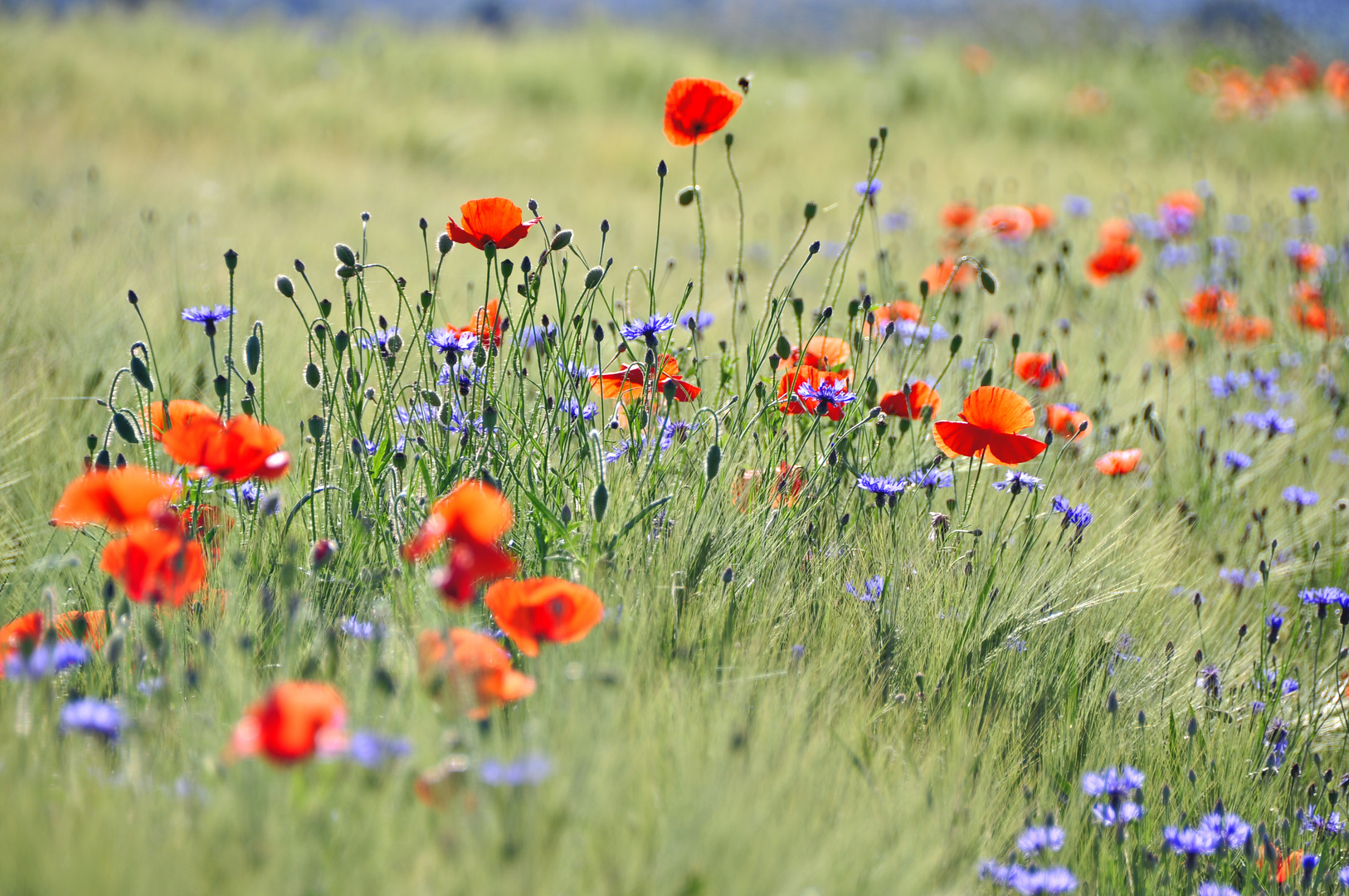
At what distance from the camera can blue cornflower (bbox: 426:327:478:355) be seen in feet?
4.89

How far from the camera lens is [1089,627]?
1.46 m

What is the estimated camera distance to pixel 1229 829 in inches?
44.6

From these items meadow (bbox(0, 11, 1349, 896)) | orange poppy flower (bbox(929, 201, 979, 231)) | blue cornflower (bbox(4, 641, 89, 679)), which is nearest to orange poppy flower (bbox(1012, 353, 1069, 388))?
meadow (bbox(0, 11, 1349, 896))

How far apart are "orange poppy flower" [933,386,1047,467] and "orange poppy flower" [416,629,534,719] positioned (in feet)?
2.54

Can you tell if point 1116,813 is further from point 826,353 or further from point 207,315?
point 207,315

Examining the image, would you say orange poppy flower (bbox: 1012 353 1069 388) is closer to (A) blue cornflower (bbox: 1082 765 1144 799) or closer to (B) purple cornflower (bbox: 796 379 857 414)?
(B) purple cornflower (bbox: 796 379 857 414)

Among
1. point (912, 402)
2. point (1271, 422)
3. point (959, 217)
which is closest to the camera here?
point (912, 402)

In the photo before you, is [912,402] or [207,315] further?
[912,402]

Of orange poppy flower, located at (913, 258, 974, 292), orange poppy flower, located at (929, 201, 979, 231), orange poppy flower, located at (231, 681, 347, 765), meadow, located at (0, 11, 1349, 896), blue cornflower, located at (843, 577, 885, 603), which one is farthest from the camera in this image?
orange poppy flower, located at (929, 201, 979, 231)

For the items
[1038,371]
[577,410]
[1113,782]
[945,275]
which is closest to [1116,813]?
[1113,782]

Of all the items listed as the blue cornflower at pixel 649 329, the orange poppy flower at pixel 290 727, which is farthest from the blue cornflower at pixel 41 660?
the blue cornflower at pixel 649 329

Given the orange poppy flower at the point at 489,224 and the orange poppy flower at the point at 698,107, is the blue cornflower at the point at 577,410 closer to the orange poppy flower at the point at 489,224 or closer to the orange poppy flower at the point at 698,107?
the orange poppy flower at the point at 489,224

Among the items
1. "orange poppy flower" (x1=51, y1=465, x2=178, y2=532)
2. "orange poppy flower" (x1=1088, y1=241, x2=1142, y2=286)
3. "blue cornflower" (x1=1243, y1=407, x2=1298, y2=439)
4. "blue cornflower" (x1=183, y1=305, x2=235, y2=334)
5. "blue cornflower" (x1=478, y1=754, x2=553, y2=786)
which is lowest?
"blue cornflower" (x1=478, y1=754, x2=553, y2=786)

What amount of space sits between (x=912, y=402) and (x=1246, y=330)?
1.54 m
